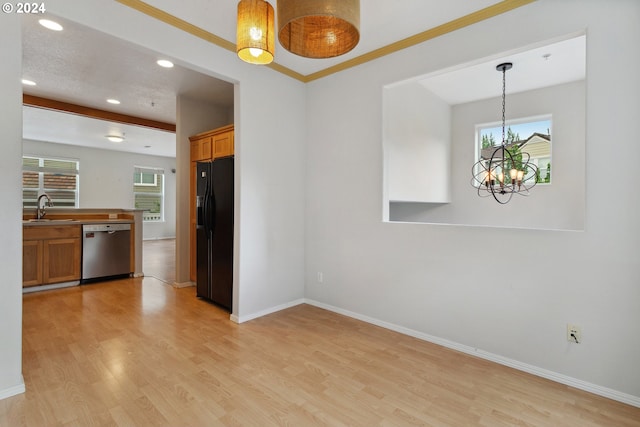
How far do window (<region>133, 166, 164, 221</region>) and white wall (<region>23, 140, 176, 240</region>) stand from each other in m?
0.22

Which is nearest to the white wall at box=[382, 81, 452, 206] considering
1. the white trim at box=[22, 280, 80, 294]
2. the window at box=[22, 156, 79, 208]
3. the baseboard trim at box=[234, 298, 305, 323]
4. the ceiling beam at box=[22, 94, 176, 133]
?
the baseboard trim at box=[234, 298, 305, 323]

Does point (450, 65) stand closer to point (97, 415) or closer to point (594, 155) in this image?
point (594, 155)

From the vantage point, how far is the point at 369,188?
3289mm

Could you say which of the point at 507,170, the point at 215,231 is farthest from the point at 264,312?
the point at 507,170

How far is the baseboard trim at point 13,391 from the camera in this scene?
1.89 meters

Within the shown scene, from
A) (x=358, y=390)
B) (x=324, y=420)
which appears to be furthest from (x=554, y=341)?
(x=324, y=420)

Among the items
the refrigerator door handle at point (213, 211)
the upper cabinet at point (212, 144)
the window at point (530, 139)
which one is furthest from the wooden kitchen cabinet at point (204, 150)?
the window at point (530, 139)

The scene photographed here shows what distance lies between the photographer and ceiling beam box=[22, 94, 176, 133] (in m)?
4.61

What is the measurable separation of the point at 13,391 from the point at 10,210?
1.13m

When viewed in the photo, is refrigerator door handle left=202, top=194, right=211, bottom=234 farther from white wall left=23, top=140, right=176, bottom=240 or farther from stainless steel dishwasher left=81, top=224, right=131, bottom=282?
white wall left=23, top=140, right=176, bottom=240

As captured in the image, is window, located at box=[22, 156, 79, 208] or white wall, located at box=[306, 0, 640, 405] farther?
window, located at box=[22, 156, 79, 208]

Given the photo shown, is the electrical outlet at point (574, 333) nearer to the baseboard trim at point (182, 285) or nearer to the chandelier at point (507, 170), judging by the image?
the chandelier at point (507, 170)

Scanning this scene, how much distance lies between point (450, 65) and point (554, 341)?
2.34m

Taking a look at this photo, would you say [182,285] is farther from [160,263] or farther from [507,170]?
[507,170]
